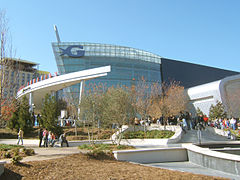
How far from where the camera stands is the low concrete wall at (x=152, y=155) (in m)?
9.76

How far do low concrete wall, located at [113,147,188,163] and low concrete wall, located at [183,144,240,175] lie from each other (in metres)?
0.58

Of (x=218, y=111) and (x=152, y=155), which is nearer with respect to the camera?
(x=152, y=155)

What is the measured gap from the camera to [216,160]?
26.9ft

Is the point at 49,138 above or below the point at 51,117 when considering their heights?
below

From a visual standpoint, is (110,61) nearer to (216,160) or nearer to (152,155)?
(152,155)

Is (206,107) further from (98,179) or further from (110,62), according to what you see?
(98,179)

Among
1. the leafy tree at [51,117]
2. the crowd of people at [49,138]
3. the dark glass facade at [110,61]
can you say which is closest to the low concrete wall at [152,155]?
the crowd of people at [49,138]

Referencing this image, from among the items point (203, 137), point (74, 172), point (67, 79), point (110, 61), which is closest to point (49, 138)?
point (74, 172)

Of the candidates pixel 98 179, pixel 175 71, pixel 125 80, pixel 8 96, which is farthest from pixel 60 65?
pixel 98 179

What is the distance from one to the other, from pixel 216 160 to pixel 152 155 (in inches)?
119

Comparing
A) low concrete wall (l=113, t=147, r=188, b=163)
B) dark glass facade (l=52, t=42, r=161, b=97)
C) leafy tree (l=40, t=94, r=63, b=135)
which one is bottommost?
low concrete wall (l=113, t=147, r=188, b=163)

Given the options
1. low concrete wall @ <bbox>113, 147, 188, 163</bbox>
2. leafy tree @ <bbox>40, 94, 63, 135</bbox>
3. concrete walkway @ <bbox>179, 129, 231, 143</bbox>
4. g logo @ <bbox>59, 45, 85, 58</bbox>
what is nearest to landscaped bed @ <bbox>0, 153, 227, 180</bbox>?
low concrete wall @ <bbox>113, 147, 188, 163</bbox>

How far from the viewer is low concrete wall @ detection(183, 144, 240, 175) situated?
7.43m

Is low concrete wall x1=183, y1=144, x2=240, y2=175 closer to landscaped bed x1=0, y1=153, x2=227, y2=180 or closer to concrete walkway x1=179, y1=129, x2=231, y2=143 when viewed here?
landscaped bed x1=0, y1=153, x2=227, y2=180
